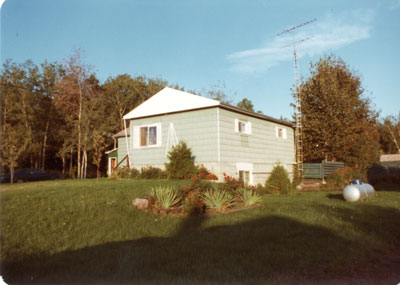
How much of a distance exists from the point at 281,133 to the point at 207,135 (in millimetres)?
8191

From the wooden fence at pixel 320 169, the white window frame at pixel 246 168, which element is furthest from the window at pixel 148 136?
the wooden fence at pixel 320 169

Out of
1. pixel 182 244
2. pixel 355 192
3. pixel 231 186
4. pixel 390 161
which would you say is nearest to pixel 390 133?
pixel 390 161

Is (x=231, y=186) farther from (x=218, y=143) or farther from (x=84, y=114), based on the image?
(x=84, y=114)

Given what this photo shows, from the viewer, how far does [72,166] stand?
31.9m

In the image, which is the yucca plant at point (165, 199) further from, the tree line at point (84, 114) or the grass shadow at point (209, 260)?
the tree line at point (84, 114)

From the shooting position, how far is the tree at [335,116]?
80.9 feet

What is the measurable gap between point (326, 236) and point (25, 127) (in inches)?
1032

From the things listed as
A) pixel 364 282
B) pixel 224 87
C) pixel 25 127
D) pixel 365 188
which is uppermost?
pixel 224 87

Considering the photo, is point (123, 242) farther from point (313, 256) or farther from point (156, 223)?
point (313, 256)

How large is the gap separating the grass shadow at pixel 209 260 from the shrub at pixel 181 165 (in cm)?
845

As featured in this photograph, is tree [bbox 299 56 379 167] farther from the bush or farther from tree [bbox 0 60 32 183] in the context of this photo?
tree [bbox 0 60 32 183]

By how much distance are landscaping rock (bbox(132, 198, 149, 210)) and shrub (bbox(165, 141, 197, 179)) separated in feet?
21.2

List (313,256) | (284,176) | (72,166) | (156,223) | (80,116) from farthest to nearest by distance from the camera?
(72,166), (80,116), (284,176), (156,223), (313,256)

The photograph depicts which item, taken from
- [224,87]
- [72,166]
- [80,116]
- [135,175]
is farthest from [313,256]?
[224,87]
